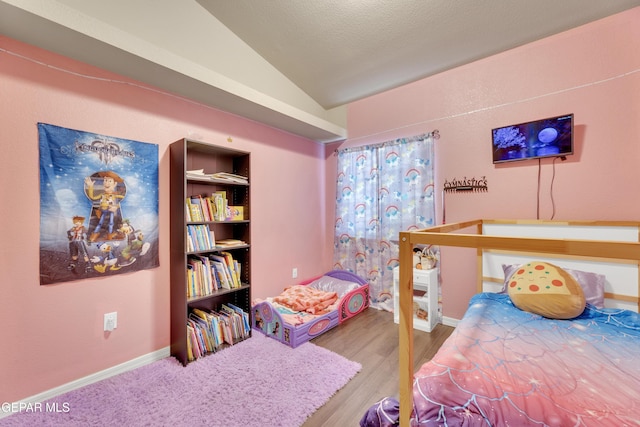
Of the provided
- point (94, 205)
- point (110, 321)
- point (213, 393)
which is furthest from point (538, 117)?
point (110, 321)

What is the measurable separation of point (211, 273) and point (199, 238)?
1.05ft

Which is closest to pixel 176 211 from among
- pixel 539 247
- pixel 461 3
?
pixel 539 247

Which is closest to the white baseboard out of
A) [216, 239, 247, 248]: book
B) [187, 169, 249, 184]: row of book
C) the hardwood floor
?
[216, 239, 247, 248]: book

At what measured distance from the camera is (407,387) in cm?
98

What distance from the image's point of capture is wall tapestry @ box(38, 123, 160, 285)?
1597 millimetres

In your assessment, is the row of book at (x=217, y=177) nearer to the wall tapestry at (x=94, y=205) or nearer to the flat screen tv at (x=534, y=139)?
the wall tapestry at (x=94, y=205)

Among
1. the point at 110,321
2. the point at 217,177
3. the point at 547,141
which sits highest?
the point at 547,141

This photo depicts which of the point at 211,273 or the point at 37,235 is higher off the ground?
the point at 37,235

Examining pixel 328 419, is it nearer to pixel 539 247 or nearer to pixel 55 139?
pixel 539 247

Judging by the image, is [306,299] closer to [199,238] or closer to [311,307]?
[311,307]

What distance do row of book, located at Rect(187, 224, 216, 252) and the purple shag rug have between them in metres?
0.86

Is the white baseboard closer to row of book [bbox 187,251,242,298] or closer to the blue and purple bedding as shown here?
row of book [bbox 187,251,242,298]

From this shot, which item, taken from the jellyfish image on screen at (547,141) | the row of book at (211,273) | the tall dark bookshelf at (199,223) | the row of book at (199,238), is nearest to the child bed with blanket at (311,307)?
the tall dark bookshelf at (199,223)

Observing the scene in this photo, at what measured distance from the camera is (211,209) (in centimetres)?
220
